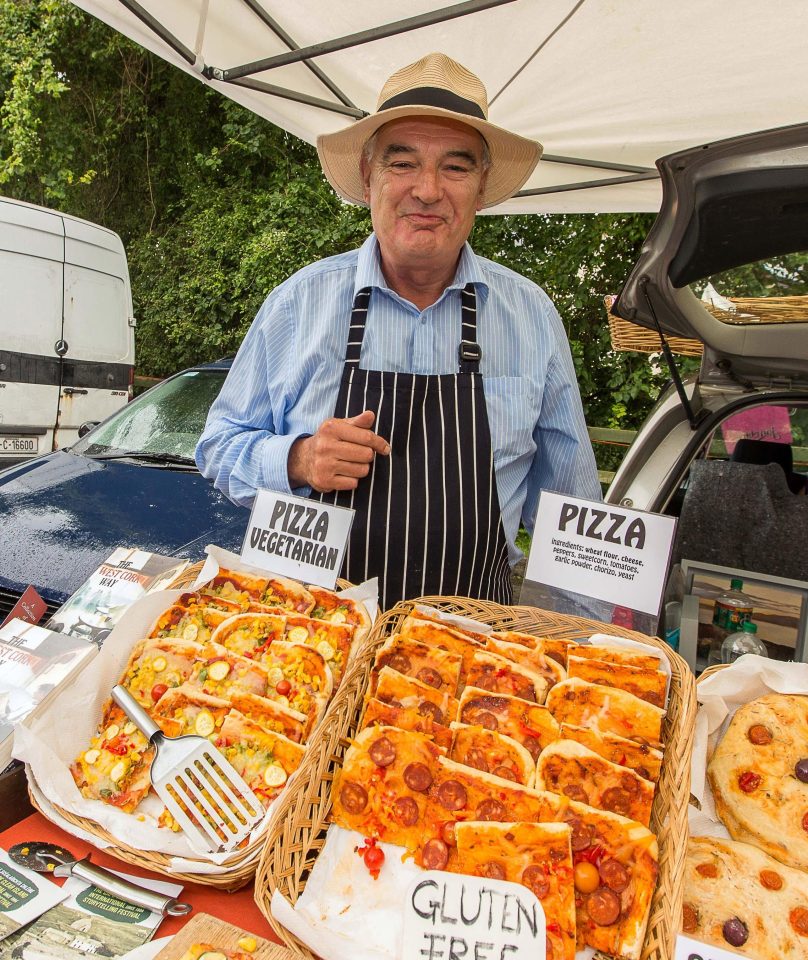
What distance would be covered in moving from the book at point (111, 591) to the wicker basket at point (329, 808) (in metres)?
0.64

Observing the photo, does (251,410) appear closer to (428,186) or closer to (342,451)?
(342,451)

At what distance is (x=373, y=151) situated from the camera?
2.14 meters

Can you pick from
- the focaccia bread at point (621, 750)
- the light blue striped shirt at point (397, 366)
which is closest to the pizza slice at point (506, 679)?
the focaccia bread at point (621, 750)

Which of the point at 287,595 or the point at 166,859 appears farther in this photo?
the point at 287,595

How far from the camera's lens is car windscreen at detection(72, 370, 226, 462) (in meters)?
4.14

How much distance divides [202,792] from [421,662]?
493 mm

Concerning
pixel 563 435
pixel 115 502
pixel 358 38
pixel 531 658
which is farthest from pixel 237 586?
pixel 358 38

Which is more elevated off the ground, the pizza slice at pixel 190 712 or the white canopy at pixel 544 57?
the white canopy at pixel 544 57

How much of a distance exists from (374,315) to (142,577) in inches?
41.2

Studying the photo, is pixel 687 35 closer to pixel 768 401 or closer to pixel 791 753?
Answer: pixel 768 401

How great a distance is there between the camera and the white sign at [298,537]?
1675mm

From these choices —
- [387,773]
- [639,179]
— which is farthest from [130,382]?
[387,773]

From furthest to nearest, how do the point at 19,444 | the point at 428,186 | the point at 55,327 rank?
the point at 55,327 → the point at 19,444 → the point at 428,186

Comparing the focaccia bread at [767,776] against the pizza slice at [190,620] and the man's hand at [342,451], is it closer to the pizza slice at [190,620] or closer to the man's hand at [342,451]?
the man's hand at [342,451]
